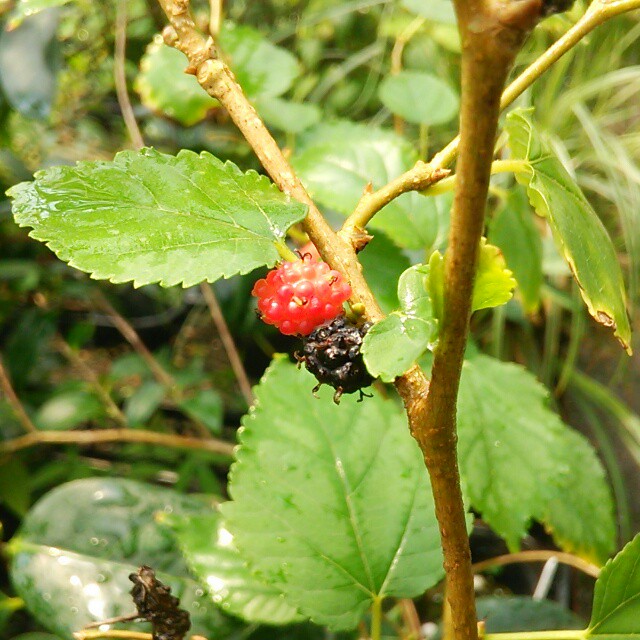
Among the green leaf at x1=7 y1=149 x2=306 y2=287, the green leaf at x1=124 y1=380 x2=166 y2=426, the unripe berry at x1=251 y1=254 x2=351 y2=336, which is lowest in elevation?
the green leaf at x1=124 y1=380 x2=166 y2=426

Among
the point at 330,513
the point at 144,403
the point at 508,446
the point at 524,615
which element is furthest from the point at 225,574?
the point at 144,403

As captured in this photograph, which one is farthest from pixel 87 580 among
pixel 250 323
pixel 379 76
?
pixel 379 76

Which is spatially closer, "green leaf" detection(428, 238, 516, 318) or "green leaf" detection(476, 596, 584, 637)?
"green leaf" detection(428, 238, 516, 318)

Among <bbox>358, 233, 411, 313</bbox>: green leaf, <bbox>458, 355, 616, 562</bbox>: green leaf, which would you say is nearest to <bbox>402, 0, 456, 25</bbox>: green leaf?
<bbox>358, 233, 411, 313</bbox>: green leaf

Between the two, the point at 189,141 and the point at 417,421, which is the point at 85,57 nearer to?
the point at 189,141

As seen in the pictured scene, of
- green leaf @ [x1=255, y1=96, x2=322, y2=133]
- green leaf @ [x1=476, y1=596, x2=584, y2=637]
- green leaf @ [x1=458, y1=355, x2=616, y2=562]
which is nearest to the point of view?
green leaf @ [x1=458, y1=355, x2=616, y2=562]

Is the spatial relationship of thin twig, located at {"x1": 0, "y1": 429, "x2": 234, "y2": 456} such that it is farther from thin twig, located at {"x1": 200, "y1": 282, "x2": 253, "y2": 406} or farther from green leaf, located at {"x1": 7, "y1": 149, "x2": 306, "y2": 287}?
green leaf, located at {"x1": 7, "y1": 149, "x2": 306, "y2": 287}

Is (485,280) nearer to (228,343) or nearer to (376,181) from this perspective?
(376,181)
